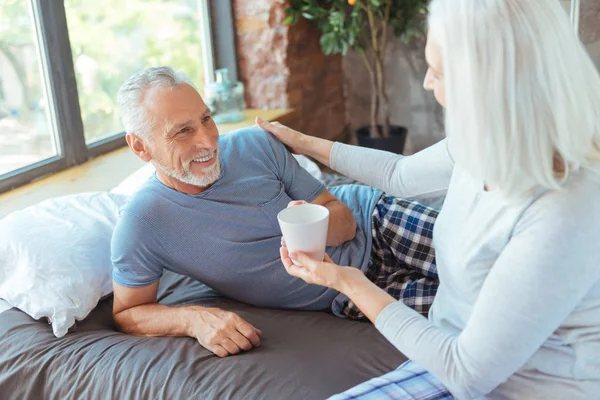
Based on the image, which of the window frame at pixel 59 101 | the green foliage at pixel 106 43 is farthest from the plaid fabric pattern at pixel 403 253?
the green foliage at pixel 106 43

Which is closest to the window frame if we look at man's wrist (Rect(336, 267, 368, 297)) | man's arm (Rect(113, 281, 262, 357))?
man's arm (Rect(113, 281, 262, 357))

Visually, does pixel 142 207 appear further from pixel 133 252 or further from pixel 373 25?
pixel 373 25

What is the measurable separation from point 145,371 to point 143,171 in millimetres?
948

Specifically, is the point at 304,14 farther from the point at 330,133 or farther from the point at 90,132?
the point at 90,132

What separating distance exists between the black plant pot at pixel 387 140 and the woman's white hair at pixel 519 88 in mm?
2861

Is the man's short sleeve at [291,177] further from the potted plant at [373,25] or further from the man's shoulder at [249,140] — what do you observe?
the potted plant at [373,25]

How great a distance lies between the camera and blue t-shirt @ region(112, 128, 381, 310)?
5.12 ft

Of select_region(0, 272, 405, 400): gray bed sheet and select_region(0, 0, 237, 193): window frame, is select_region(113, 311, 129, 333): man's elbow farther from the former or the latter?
select_region(0, 0, 237, 193): window frame

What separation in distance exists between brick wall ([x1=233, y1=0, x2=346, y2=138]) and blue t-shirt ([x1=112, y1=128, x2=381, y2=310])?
1.82 metres

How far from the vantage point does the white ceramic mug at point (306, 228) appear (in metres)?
1.15

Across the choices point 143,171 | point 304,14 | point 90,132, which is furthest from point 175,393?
point 304,14

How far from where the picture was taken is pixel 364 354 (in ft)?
4.83

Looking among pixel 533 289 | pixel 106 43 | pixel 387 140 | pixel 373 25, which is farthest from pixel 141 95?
pixel 387 140

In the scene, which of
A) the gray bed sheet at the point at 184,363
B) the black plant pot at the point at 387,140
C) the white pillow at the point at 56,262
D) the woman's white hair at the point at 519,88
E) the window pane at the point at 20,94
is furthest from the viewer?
the black plant pot at the point at 387,140
